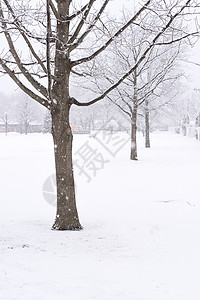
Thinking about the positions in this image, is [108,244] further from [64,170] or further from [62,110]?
[62,110]

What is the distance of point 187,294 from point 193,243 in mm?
2095

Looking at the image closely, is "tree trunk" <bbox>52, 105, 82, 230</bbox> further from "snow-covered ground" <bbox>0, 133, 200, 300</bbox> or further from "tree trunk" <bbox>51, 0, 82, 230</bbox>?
"snow-covered ground" <bbox>0, 133, 200, 300</bbox>

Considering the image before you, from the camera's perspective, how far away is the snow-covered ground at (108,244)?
135 inches

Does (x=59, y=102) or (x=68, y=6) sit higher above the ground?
(x=68, y=6)

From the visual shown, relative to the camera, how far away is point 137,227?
22.2 ft

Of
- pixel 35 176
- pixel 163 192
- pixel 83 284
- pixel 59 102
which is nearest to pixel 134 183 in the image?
pixel 163 192

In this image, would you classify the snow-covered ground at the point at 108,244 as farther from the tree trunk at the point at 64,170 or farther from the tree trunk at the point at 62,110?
the tree trunk at the point at 62,110

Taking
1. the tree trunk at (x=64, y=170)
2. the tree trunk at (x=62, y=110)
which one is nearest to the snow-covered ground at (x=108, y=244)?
the tree trunk at (x=64, y=170)

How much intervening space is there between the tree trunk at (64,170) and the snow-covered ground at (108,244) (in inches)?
13.9

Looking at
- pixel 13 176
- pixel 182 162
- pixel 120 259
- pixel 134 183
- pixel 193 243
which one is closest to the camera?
pixel 120 259

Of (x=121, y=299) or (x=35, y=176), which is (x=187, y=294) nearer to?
(x=121, y=299)

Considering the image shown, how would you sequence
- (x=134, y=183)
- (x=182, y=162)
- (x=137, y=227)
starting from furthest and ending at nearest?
(x=182, y=162) < (x=134, y=183) < (x=137, y=227)

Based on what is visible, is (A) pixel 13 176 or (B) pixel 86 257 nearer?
(B) pixel 86 257

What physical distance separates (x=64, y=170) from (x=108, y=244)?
64.0 inches
